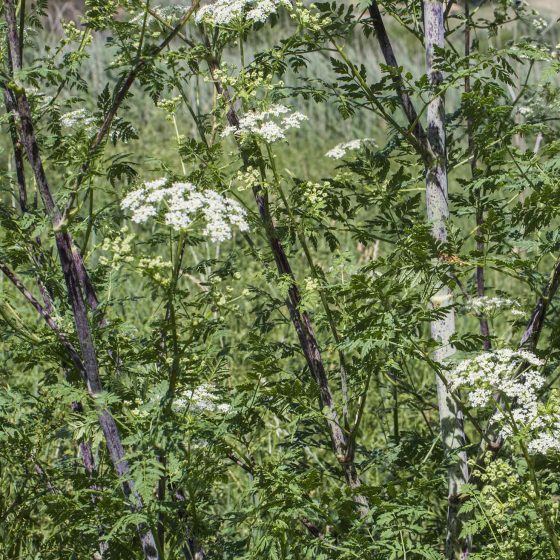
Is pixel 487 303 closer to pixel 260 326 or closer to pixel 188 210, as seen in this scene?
pixel 260 326

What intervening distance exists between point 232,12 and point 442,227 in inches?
44.7

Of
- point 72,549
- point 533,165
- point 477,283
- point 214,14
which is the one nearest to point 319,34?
point 214,14

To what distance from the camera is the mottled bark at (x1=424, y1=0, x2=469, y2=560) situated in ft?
9.68

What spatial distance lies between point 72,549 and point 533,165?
7.11ft

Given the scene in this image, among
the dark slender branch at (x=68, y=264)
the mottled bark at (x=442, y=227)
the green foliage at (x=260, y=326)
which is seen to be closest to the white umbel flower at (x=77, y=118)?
the green foliage at (x=260, y=326)

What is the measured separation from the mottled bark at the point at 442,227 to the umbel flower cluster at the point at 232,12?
2.03ft

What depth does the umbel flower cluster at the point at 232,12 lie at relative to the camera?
2.67m

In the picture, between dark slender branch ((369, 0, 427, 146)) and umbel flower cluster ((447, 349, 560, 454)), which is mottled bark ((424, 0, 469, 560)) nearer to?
dark slender branch ((369, 0, 427, 146))

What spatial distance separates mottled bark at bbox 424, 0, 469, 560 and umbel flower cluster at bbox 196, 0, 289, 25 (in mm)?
619

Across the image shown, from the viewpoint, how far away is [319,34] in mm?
3002

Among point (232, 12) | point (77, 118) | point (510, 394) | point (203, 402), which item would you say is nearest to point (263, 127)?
point (232, 12)

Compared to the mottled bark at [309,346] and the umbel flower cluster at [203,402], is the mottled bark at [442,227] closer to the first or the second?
the mottled bark at [309,346]

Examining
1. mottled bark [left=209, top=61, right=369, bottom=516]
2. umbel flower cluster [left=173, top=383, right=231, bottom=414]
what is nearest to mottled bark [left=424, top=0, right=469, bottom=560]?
mottled bark [left=209, top=61, right=369, bottom=516]

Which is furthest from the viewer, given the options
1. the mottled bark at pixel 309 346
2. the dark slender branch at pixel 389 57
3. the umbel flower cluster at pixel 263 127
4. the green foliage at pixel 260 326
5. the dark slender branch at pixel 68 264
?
the dark slender branch at pixel 389 57
